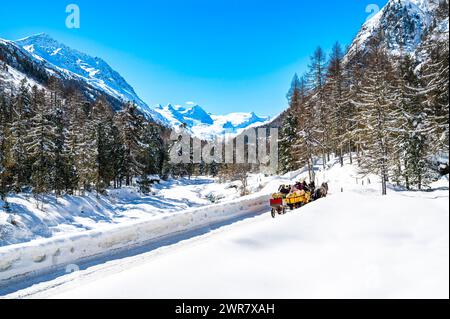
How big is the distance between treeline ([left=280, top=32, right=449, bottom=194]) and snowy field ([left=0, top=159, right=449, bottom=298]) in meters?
1.38

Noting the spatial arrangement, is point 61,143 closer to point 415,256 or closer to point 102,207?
point 102,207

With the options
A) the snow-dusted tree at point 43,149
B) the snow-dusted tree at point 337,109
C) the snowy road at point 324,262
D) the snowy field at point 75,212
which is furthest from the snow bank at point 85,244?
the snow-dusted tree at point 337,109

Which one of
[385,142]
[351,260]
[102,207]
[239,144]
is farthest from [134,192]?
[351,260]

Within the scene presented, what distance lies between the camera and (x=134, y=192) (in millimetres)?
54938

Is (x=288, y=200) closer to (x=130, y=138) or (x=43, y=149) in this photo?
(x=43, y=149)

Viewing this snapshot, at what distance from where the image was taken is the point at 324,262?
502 centimetres

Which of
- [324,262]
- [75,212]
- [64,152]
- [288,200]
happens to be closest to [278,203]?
[288,200]

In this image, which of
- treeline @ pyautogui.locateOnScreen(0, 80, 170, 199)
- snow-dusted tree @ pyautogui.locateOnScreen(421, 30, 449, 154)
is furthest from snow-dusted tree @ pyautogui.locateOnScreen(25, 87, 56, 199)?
snow-dusted tree @ pyautogui.locateOnScreen(421, 30, 449, 154)

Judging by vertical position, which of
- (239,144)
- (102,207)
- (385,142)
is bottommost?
(102,207)

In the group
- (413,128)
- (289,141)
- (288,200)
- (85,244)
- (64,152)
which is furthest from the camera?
(289,141)

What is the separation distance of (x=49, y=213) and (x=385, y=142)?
31.4 m

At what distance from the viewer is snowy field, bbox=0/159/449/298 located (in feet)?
13.6

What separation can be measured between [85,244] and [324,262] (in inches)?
306

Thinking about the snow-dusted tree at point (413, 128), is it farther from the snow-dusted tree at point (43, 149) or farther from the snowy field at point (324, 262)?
Result: the snow-dusted tree at point (43, 149)
